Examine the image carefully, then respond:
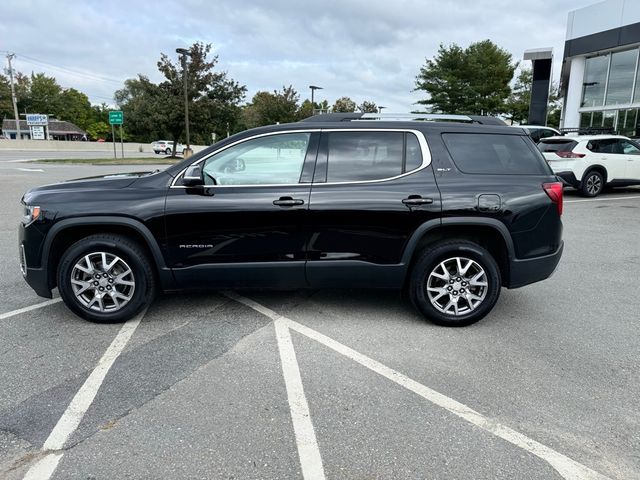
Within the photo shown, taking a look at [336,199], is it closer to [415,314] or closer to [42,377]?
[415,314]

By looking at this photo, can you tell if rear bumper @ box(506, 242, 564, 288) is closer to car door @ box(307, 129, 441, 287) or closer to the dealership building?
car door @ box(307, 129, 441, 287)

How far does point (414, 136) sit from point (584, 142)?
10.2 m

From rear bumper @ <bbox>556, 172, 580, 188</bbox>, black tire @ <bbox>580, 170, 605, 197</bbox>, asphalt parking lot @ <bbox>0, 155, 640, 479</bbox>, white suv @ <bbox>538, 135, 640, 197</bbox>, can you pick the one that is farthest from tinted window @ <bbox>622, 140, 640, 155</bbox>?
asphalt parking lot @ <bbox>0, 155, 640, 479</bbox>

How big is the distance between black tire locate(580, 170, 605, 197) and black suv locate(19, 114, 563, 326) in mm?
9624

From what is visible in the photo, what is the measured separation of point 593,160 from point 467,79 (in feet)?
84.7

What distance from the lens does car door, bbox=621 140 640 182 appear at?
12742 millimetres

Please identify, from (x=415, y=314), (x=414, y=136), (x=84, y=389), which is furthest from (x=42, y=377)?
(x=414, y=136)

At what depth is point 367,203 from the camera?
13.3 ft

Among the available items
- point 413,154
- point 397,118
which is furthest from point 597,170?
point 413,154

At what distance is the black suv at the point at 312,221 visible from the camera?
4004 mm

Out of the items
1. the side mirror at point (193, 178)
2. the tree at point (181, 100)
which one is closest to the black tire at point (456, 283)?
the side mirror at point (193, 178)

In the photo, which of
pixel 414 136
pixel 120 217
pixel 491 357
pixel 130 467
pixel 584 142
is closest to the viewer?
pixel 130 467

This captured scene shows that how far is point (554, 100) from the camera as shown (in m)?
48.8

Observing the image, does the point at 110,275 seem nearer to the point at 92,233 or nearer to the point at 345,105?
the point at 92,233
